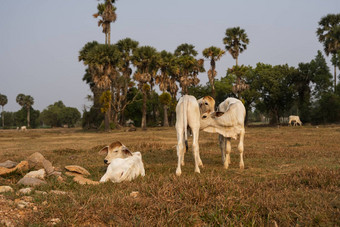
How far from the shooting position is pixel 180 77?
55.3 m

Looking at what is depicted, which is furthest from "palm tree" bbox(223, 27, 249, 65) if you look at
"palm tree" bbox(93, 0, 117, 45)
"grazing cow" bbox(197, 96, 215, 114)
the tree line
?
"grazing cow" bbox(197, 96, 215, 114)

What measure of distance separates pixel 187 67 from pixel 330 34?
83.3ft

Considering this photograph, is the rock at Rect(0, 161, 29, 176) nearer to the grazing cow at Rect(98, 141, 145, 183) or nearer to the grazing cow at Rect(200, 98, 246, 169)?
the grazing cow at Rect(98, 141, 145, 183)

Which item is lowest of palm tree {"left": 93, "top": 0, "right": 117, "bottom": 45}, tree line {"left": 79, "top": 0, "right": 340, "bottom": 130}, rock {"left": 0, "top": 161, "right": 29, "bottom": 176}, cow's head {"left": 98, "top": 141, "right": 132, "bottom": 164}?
rock {"left": 0, "top": 161, "right": 29, "bottom": 176}

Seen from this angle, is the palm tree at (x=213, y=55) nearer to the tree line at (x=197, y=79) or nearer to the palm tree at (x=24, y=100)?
the tree line at (x=197, y=79)

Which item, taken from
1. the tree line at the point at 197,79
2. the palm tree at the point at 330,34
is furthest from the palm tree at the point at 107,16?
the palm tree at the point at 330,34

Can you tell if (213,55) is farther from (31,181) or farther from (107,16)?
(31,181)

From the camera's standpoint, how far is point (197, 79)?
56125mm

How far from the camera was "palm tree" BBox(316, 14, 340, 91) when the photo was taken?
4947cm

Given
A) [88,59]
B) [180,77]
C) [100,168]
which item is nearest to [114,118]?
[88,59]

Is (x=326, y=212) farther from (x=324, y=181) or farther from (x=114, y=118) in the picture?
(x=114, y=118)

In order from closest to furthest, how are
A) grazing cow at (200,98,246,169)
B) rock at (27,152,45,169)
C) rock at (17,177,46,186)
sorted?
rock at (17,177,46,186)
rock at (27,152,45,169)
grazing cow at (200,98,246,169)

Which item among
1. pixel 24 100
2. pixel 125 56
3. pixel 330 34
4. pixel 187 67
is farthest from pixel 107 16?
Answer: pixel 24 100

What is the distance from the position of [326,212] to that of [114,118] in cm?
4454
